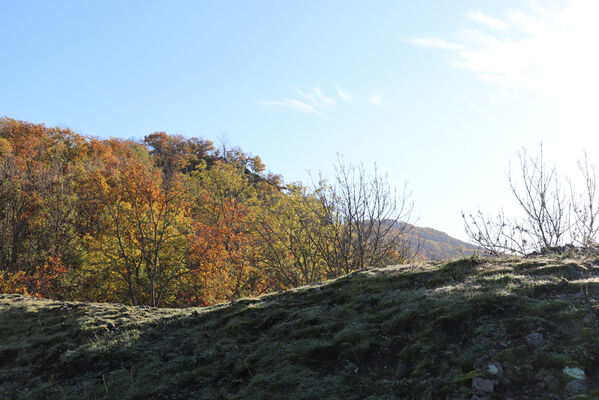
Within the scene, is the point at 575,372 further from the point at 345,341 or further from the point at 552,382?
the point at 345,341

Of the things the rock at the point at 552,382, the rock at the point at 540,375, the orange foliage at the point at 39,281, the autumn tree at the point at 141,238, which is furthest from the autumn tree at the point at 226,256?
the rock at the point at 552,382

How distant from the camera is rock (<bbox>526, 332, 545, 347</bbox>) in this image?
15.0 feet

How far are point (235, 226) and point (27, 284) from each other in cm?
1443

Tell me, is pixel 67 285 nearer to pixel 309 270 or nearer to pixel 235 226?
pixel 235 226

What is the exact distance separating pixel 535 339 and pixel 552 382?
0.85 metres

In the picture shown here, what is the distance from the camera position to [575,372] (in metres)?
3.95

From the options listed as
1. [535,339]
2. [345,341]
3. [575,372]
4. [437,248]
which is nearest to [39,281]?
[345,341]

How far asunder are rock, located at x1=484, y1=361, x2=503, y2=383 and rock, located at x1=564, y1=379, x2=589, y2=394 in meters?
0.62

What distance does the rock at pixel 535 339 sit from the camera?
457 centimetres

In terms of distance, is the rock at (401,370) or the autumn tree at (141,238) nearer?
the rock at (401,370)

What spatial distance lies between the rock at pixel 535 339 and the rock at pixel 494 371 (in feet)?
2.28

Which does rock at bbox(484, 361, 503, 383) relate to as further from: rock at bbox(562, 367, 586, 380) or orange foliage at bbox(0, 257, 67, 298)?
orange foliage at bbox(0, 257, 67, 298)

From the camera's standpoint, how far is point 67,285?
22.6 m

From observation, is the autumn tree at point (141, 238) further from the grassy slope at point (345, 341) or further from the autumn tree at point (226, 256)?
the grassy slope at point (345, 341)
